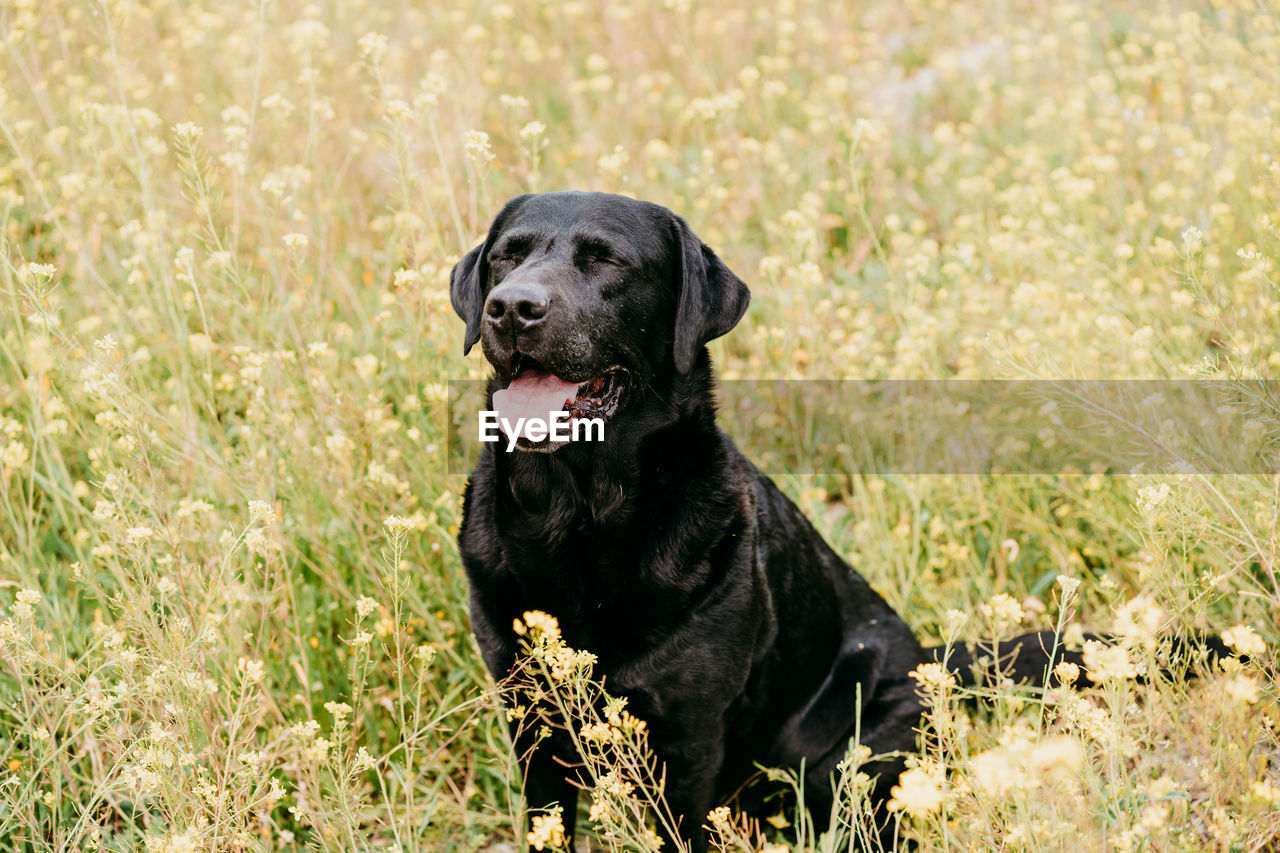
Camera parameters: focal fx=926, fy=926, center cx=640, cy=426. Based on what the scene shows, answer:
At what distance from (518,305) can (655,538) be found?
70cm

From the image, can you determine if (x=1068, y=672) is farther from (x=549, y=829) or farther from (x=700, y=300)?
(x=700, y=300)

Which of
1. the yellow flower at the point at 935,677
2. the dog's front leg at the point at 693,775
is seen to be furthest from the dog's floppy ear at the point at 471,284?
the yellow flower at the point at 935,677

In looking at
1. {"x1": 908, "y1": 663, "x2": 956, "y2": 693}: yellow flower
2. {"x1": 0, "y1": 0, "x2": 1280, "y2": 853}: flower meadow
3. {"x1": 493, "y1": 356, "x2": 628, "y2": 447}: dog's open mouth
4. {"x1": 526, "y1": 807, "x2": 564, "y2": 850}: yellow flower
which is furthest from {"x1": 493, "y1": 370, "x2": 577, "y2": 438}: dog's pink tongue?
{"x1": 908, "y1": 663, "x2": 956, "y2": 693}: yellow flower

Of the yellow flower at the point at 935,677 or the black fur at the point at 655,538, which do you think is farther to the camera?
the black fur at the point at 655,538

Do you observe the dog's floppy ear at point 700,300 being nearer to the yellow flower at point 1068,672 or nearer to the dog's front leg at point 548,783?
the dog's front leg at point 548,783

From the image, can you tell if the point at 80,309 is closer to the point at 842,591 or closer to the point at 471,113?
the point at 471,113

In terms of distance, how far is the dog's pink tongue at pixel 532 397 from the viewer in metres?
2.38

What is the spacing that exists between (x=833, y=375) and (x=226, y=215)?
2696 mm

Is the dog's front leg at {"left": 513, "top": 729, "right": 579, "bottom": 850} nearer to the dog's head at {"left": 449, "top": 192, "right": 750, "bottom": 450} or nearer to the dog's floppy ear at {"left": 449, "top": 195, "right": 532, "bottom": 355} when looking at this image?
the dog's head at {"left": 449, "top": 192, "right": 750, "bottom": 450}

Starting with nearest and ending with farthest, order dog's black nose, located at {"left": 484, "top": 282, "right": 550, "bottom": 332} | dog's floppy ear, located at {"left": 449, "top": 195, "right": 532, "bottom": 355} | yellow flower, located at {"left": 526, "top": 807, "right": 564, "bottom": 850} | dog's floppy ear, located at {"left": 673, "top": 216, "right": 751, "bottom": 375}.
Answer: yellow flower, located at {"left": 526, "top": 807, "right": 564, "bottom": 850} < dog's black nose, located at {"left": 484, "top": 282, "right": 550, "bottom": 332} < dog's floppy ear, located at {"left": 673, "top": 216, "right": 751, "bottom": 375} < dog's floppy ear, located at {"left": 449, "top": 195, "right": 532, "bottom": 355}

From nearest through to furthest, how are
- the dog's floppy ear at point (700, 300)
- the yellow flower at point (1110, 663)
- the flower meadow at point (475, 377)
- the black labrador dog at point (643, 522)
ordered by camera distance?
the yellow flower at point (1110, 663) → the flower meadow at point (475, 377) → the black labrador dog at point (643, 522) → the dog's floppy ear at point (700, 300)

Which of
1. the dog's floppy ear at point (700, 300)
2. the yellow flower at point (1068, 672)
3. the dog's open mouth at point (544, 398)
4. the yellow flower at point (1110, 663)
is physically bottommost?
the yellow flower at point (1068, 672)

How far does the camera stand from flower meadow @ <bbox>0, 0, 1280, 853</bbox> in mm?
1956

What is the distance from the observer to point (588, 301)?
2.40m
